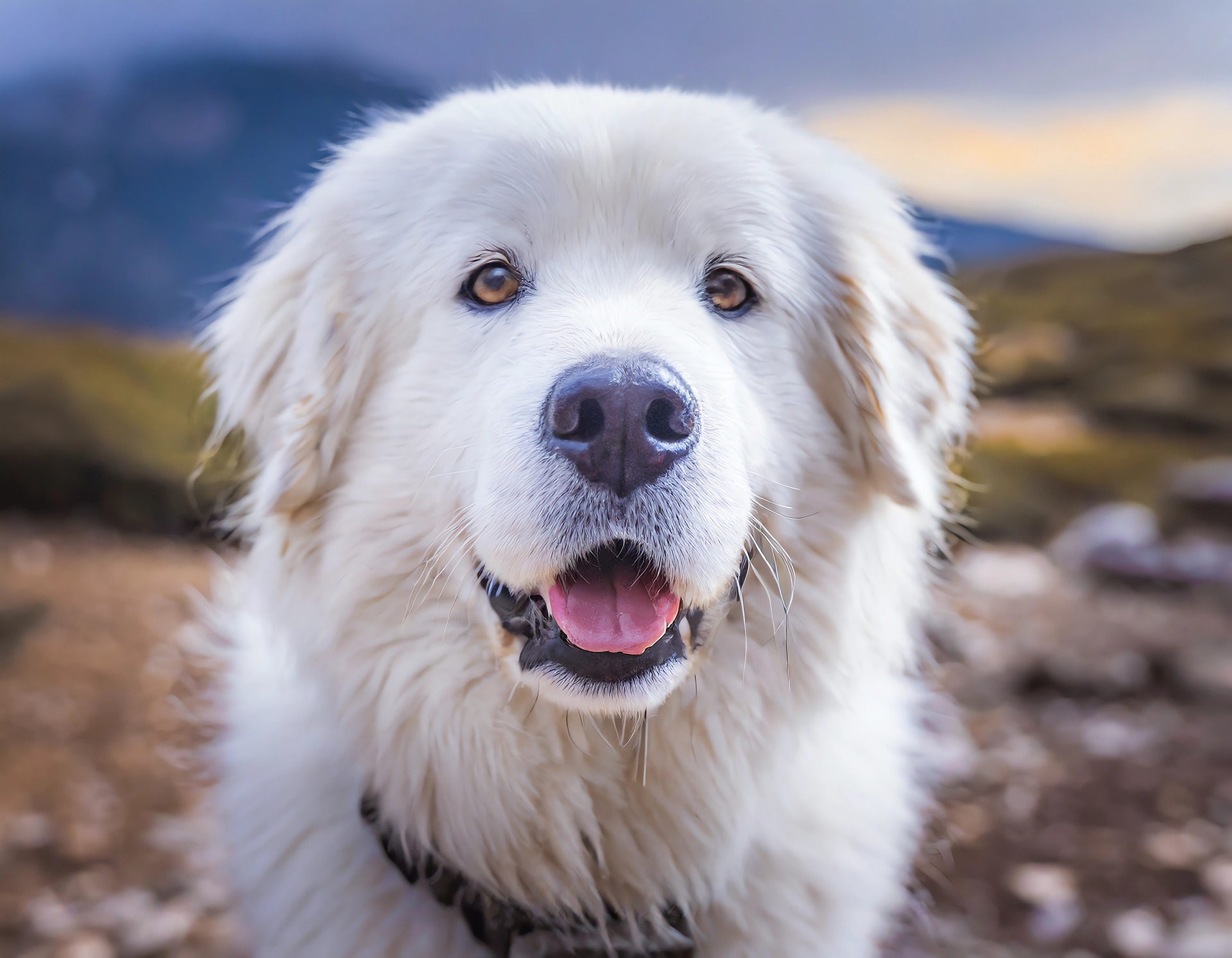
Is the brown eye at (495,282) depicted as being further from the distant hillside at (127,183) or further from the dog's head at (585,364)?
the distant hillside at (127,183)

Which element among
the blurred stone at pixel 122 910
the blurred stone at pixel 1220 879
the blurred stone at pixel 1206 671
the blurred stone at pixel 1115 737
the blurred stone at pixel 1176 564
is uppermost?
the blurred stone at pixel 1176 564

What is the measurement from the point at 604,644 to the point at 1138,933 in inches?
95.1

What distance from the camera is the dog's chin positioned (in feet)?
4.49

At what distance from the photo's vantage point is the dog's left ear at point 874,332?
1737mm

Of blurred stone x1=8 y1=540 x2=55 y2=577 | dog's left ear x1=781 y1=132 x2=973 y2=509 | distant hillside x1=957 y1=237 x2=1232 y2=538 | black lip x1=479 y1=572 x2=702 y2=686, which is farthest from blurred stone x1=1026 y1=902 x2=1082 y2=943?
blurred stone x1=8 y1=540 x2=55 y2=577

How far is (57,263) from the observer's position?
385cm

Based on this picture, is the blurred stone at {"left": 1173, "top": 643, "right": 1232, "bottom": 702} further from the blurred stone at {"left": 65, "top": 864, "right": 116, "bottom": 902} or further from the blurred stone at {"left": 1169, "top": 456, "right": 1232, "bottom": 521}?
the blurred stone at {"left": 65, "top": 864, "right": 116, "bottom": 902}

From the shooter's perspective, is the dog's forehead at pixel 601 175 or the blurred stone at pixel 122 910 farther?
the blurred stone at pixel 122 910

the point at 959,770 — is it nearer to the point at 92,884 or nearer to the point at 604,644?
the point at 604,644

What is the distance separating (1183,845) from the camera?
3086 millimetres

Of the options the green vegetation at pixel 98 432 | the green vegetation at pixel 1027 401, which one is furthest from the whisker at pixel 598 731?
the green vegetation at pixel 98 432

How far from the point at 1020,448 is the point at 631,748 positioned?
194 inches

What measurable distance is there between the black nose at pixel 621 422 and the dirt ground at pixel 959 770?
1.33 metres

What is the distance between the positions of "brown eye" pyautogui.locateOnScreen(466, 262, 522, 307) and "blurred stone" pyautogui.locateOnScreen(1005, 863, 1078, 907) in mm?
2594
